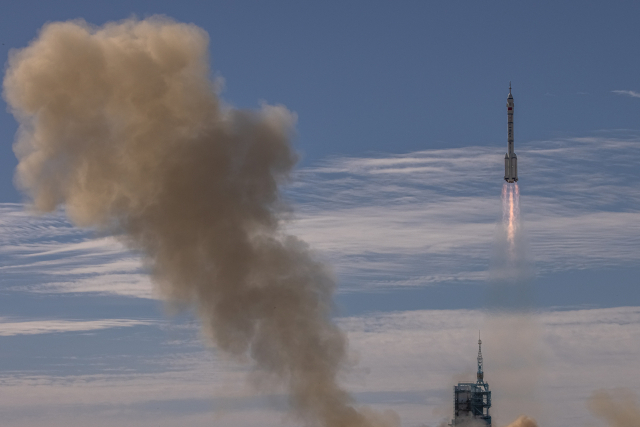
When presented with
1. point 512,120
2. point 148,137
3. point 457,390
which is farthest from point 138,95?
point 457,390

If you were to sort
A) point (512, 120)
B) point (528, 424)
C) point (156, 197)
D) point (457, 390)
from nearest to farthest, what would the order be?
1. point (156, 197)
2. point (512, 120)
3. point (528, 424)
4. point (457, 390)

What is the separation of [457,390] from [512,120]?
1769 inches

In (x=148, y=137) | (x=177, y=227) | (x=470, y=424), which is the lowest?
(x=470, y=424)

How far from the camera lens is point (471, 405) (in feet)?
576

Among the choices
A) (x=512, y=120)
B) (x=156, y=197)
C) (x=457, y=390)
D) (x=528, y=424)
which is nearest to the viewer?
(x=156, y=197)

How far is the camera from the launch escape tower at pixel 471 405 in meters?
175

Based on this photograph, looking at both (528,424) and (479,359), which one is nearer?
(528,424)

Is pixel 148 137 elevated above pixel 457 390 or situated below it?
above

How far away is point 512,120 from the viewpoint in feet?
504

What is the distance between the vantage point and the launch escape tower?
174875 millimetres

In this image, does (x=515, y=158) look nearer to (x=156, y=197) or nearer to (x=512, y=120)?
(x=512, y=120)

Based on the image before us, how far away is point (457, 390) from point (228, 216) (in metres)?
51.3

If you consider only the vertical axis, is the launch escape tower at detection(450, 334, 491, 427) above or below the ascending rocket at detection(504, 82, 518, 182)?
below

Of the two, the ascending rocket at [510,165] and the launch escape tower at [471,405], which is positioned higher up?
the ascending rocket at [510,165]
